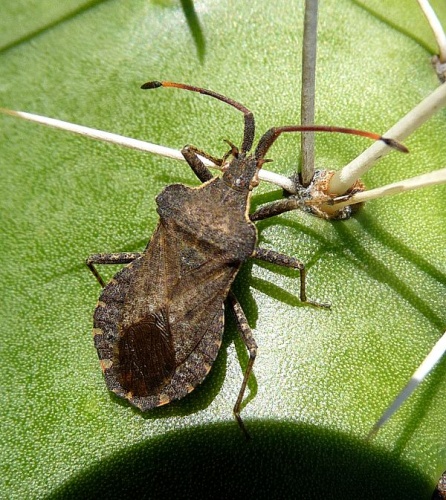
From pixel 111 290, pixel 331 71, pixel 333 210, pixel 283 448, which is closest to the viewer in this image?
pixel 283 448

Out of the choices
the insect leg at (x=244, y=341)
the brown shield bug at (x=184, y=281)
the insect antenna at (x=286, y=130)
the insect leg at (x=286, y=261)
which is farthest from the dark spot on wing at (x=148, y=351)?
the insect antenna at (x=286, y=130)

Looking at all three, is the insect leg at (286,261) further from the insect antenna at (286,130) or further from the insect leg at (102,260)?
the insect leg at (102,260)

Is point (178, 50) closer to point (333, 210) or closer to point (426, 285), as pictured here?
point (333, 210)

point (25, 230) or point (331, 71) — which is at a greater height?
point (331, 71)

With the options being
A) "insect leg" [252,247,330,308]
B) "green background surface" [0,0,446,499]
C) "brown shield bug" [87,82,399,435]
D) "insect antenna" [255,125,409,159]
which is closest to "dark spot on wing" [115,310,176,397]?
"brown shield bug" [87,82,399,435]

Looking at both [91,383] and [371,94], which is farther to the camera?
[371,94]

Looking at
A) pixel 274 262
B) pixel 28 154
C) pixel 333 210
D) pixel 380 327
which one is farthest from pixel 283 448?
pixel 28 154

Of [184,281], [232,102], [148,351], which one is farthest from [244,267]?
[232,102]
